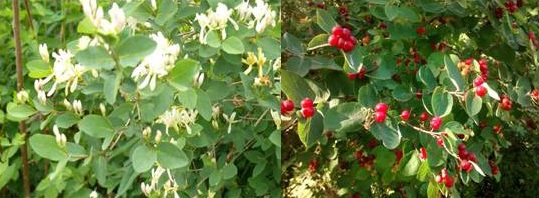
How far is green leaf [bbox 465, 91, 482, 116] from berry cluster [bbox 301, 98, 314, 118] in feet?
0.97

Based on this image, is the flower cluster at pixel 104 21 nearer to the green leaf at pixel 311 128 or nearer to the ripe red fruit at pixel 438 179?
the green leaf at pixel 311 128

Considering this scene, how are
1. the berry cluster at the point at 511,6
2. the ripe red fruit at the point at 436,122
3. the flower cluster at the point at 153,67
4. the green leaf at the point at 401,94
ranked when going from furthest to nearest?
the berry cluster at the point at 511,6 → the green leaf at the point at 401,94 → the ripe red fruit at the point at 436,122 → the flower cluster at the point at 153,67

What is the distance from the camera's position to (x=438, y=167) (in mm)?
1211

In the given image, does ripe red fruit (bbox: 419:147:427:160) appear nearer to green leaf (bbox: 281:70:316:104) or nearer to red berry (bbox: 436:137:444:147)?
red berry (bbox: 436:137:444:147)

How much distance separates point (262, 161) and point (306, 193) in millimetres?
1180

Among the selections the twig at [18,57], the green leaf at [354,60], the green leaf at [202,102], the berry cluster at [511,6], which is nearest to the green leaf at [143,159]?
the green leaf at [202,102]

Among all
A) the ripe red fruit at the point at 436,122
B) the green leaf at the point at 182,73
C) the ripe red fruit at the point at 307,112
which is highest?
the green leaf at the point at 182,73

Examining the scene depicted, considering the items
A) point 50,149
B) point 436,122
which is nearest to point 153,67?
point 50,149

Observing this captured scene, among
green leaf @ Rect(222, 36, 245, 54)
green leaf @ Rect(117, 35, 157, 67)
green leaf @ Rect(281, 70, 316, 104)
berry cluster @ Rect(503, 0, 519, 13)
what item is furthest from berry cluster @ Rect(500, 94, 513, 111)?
green leaf @ Rect(117, 35, 157, 67)

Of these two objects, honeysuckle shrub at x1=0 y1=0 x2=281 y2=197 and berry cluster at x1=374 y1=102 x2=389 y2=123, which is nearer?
honeysuckle shrub at x1=0 y1=0 x2=281 y2=197

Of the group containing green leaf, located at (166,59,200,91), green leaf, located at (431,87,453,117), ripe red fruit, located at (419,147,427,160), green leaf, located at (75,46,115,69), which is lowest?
ripe red fruit, located at (419,147,427,160)

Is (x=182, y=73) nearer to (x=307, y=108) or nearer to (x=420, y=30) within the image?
(x=307, y=108)

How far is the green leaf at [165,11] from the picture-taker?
1.10 m

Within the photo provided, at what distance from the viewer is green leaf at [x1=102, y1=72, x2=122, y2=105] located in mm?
857
